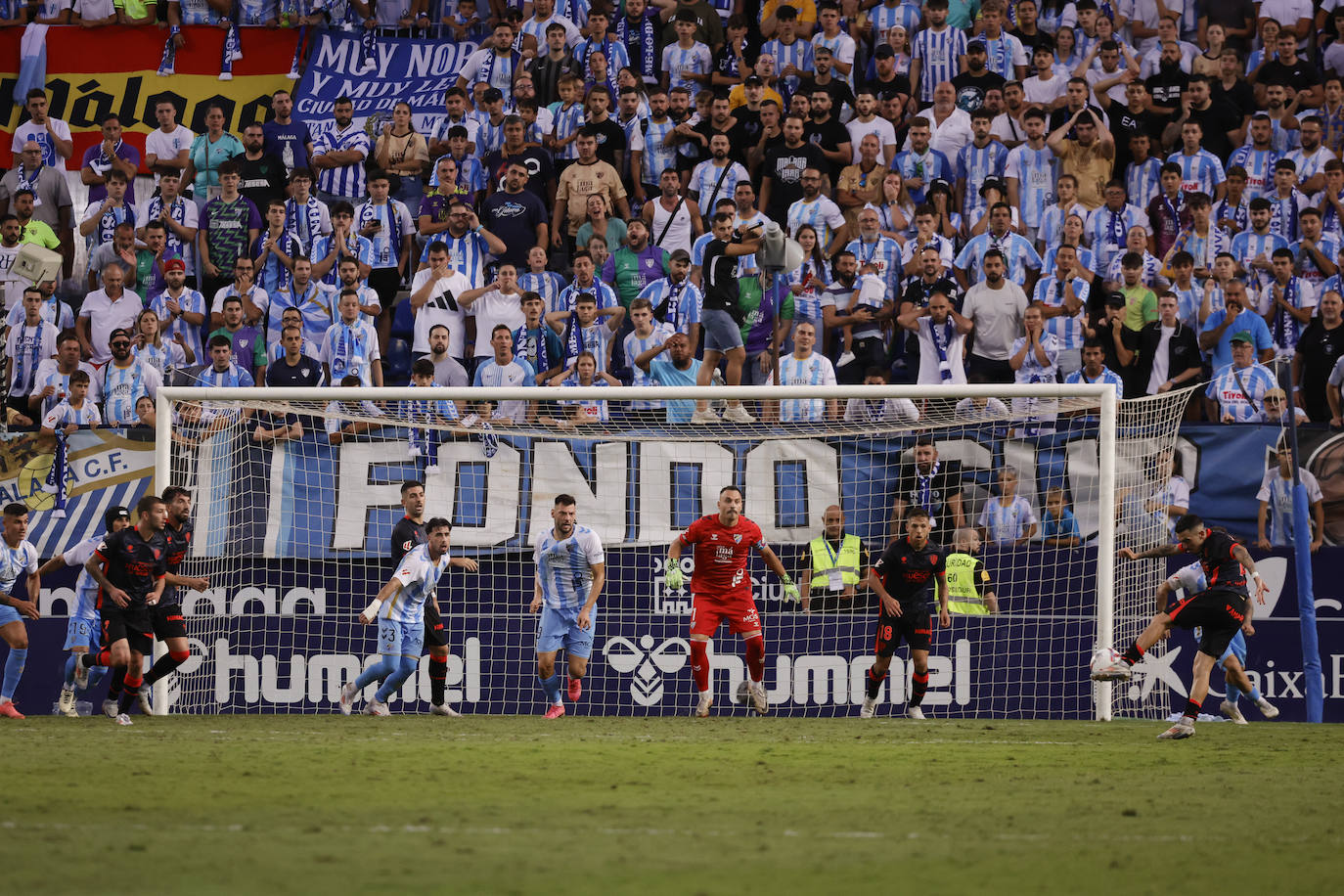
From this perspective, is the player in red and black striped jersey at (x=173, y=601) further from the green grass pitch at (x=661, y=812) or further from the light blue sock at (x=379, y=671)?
the light blue sock at (x=379, y=671)

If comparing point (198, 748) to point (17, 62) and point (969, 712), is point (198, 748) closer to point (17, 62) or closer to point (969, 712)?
point (969, 712)

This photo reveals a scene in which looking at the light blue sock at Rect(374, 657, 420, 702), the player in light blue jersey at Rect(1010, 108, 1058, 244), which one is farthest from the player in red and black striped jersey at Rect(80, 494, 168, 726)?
the player in light blue jersey at Rect(1010, 108, 1058, 244)

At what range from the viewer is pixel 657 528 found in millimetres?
15641

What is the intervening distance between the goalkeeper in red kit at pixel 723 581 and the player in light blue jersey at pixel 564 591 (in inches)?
31.5

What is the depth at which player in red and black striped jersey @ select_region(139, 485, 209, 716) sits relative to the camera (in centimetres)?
1337

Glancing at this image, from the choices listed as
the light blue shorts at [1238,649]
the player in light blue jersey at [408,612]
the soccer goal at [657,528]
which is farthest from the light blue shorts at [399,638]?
the light blue shorts at [1238,649]

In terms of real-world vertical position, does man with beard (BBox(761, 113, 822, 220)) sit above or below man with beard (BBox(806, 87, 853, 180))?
below

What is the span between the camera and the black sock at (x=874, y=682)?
47.3 ft

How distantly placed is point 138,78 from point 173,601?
1087 centimetres

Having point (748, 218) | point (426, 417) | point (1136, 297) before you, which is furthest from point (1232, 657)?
point (426, 417)

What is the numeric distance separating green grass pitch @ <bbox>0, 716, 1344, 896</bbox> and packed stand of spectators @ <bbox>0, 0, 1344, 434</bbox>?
4.95 m

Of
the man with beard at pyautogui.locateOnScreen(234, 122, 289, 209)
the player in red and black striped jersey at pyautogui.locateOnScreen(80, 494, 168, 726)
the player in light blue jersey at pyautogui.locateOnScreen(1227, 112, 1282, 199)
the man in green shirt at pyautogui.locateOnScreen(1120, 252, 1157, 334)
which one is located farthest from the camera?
the man with beard at pyautogui.locateOnScreen(234, 122, 289, 209)

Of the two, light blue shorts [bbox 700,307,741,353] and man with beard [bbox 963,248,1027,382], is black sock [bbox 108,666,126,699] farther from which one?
man with beard [bbox 963,248,1027,382]

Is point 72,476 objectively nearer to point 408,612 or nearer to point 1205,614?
point 408,612
